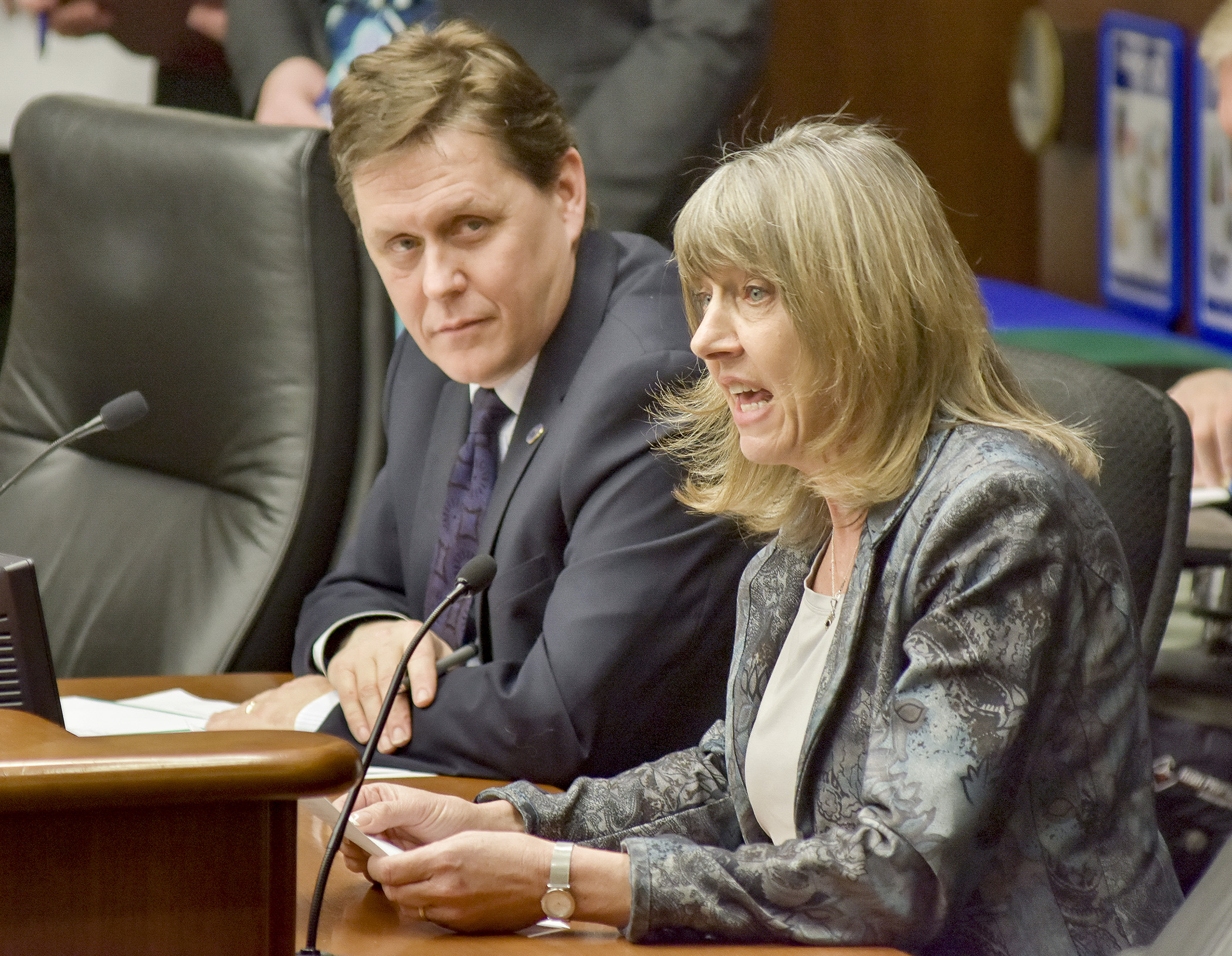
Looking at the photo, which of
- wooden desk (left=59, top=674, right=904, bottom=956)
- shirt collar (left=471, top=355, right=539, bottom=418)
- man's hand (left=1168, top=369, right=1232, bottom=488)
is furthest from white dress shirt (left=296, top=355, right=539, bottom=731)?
man's hand (left=1168, top=369, right=1232, bottom=488)

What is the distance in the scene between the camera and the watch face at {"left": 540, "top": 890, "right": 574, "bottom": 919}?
1.05 metres

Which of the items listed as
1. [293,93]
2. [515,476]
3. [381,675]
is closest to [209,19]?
[293,93]

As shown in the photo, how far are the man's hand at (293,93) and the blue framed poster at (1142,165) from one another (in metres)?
1.42

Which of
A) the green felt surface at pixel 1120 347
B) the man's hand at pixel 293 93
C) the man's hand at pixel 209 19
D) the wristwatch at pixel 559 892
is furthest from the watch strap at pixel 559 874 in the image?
the man's hand at pixel 209 19

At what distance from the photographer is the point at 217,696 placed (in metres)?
1.82

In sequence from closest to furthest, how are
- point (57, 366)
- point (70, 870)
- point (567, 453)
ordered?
point (70, 870), point (567, 453), point (57, 366)

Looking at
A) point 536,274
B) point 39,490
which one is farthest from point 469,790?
point 39,490

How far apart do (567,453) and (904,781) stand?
68 cm

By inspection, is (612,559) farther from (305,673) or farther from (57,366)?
(57,366)

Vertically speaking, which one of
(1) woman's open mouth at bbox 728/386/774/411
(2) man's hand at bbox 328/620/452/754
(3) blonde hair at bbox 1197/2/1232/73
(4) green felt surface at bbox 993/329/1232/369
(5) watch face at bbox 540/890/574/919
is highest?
(3) blonde hair at bbox 1197/2/1232/73

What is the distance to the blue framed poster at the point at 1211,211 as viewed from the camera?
1624mm

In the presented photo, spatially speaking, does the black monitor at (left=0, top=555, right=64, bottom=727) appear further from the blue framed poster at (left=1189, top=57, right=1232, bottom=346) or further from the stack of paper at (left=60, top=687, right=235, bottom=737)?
the blue framed poster at (left=1189, top=57, right=1232, bottom=346)

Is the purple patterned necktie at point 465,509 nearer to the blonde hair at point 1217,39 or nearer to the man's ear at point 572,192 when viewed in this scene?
the man's ear at point 572,192

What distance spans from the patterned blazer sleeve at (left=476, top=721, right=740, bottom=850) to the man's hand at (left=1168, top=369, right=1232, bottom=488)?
27.5 inches
